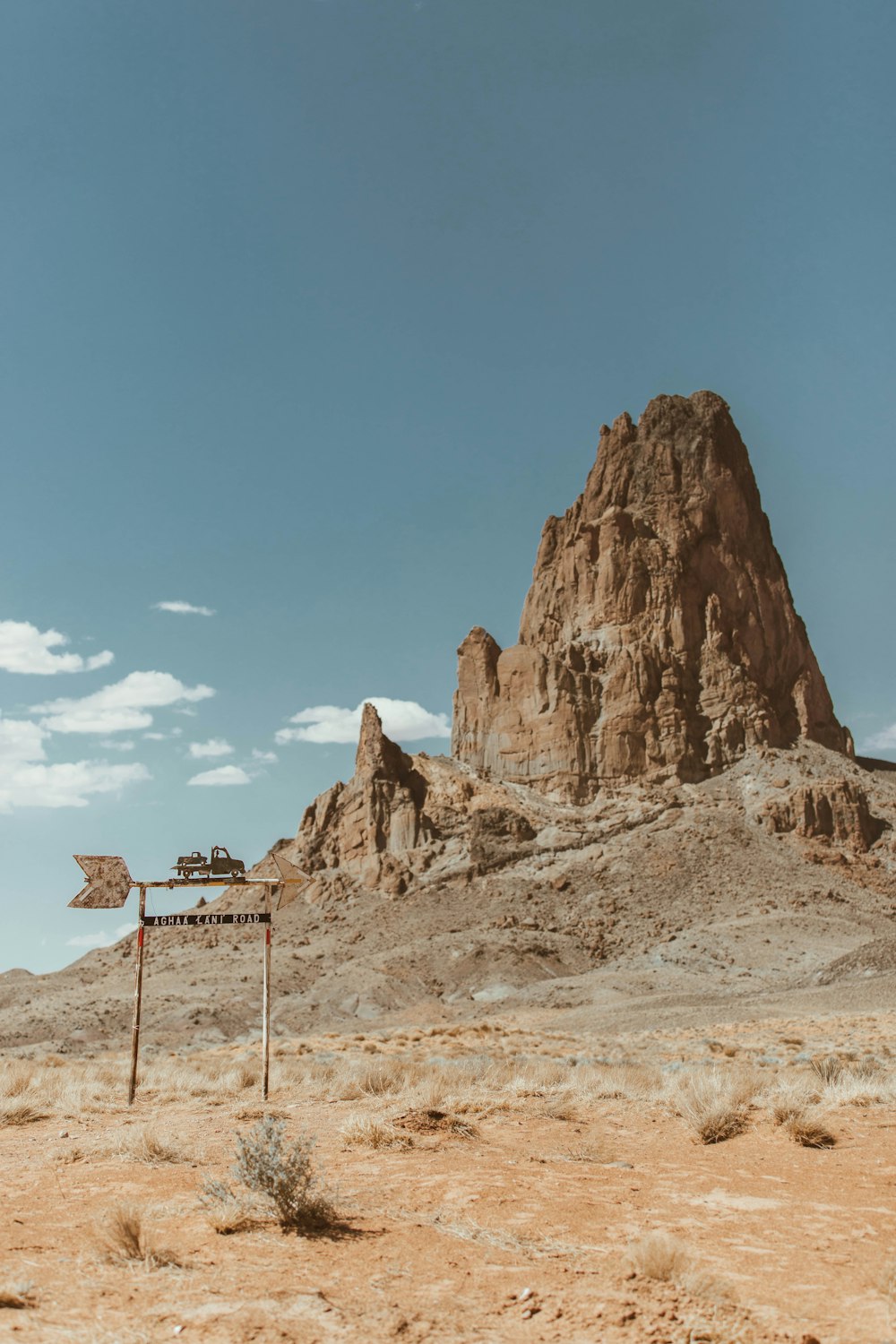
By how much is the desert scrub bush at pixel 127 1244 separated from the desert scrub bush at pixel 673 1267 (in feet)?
9.21

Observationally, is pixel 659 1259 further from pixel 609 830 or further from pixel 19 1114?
pixel 609 830

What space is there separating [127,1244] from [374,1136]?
4298mm

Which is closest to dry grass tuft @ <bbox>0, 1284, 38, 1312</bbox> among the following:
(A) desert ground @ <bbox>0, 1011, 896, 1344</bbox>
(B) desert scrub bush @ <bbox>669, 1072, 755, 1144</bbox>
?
(A) desert ground @ <bbox>0, 1011, 896, 1344</bbox>

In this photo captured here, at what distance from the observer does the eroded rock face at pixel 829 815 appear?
77750mm

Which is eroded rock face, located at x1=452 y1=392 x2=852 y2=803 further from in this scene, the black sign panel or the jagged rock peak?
the black sign panel

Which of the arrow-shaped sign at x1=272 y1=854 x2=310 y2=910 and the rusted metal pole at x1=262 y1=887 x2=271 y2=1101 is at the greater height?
the arrow-shaped sign at x1=272 y1=854 x2=310 y2=910

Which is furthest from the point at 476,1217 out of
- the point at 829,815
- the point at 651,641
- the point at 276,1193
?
the point at 651,641

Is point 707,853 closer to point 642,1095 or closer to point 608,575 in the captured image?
point 608,575

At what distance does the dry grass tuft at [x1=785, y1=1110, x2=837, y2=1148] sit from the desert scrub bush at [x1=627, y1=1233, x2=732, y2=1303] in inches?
184

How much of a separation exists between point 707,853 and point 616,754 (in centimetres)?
1897

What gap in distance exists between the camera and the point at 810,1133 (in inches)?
398

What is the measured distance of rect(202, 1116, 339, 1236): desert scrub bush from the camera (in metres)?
6.77

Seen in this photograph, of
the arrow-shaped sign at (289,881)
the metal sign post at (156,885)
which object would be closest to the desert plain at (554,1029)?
the metal sign post at (156,885)

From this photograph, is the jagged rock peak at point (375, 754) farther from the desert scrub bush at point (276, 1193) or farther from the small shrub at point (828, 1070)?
the desert scrub bush at point (276, 1193)
